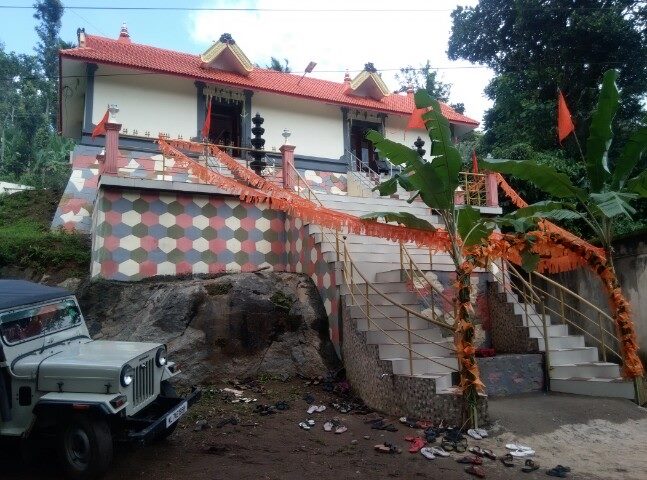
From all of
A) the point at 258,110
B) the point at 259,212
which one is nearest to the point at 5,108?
the point at 258,110

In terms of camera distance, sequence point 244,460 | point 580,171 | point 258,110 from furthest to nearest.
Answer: point 258,110 → point 580,171 → point 244,460

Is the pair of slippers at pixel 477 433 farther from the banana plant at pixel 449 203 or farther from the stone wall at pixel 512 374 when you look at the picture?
the stone wall at pixel 512 374

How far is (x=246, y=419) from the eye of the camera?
670 centimetres

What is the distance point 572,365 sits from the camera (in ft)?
27.6

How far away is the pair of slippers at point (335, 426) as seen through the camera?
6.39m

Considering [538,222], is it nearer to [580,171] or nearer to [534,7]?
[580,171]

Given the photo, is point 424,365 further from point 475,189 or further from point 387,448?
point 475,189

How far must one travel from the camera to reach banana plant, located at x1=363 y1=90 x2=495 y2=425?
6.29 metres

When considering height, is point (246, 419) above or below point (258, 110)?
below

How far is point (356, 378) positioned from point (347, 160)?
1037 centimetres

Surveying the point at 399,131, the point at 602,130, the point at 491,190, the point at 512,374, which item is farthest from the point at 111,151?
the point at 399,131

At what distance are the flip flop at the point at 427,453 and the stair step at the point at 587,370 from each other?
3.75m

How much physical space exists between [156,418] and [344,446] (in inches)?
86.6

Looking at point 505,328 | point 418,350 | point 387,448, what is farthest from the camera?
point 505,328
